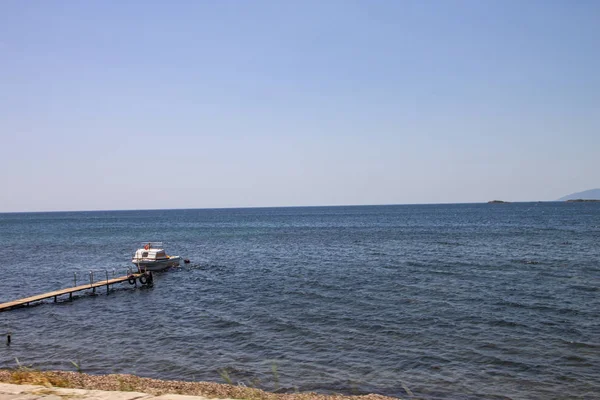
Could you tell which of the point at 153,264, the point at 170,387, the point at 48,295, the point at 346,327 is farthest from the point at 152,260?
the point at 170,387

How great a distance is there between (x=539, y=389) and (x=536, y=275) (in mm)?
22549

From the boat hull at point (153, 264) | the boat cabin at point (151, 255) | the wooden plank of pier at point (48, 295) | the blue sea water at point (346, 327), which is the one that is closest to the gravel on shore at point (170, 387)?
the blue sea water at point (346, 327)

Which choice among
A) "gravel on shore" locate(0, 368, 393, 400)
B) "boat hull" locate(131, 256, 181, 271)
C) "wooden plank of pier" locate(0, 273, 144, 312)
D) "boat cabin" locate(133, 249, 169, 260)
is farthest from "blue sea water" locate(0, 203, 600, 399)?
"boat cabin" locate(133, 249, 169, 260)

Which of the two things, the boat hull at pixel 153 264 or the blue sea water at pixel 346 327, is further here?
the boat hull at pixel 153 264

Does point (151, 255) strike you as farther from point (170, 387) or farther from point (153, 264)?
point (170, 387)

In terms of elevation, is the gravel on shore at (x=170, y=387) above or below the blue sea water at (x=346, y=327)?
above

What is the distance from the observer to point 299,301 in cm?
2767

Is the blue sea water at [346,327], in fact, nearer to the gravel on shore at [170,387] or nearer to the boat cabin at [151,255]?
the gravel on shore at [170,387]

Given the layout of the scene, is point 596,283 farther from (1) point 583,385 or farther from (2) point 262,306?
(2) point 262,306

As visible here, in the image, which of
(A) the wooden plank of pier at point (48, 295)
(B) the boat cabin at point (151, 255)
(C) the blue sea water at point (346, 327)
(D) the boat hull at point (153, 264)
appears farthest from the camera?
(B) the boat cabin at point (151, 255)

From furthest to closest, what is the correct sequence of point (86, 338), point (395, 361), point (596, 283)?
point (596, 283), point (86, 338), point (395, 361)

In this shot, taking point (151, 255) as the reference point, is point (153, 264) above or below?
below

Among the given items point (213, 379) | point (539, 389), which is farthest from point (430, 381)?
point (213, 379)

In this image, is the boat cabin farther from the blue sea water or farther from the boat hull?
the blue sea water
